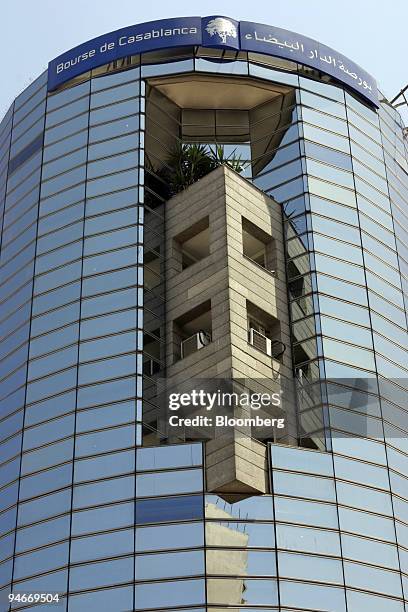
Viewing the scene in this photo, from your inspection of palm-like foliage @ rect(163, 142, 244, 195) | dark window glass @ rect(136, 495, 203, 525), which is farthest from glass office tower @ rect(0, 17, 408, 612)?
palm-like foliage @ rect(163, 142, 244, 195)

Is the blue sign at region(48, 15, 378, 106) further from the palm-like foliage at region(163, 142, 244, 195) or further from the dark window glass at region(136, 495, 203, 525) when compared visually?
the dark window glass at region(136, 495, 203, 525)

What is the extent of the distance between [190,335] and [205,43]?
1570cm

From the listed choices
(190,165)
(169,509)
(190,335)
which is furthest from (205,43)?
(169,509)

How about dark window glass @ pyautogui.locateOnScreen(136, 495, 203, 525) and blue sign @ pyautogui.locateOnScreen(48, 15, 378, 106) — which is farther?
blue sign @ pyautogui.locateOnScreen(48, 15, 378, 106)

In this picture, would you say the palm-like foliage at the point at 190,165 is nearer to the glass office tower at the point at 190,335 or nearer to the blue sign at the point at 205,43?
the glass office tower at the point at 190,335

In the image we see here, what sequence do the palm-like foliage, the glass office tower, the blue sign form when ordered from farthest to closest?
the blue sign < the palm-like foliage < the glass office tower

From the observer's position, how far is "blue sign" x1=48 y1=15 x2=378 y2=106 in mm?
62969

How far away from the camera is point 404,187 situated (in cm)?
6619

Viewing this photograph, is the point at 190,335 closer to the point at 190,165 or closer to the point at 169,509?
the point at 190,165

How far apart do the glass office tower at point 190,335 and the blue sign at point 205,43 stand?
21.2 inches

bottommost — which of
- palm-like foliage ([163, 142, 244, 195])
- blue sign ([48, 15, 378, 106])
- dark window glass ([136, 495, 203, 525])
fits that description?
dark window glass ([136, 495, 203, 525])

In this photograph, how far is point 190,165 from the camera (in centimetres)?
6084

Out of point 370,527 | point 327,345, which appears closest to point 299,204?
point 327,345

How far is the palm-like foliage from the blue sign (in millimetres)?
5699
